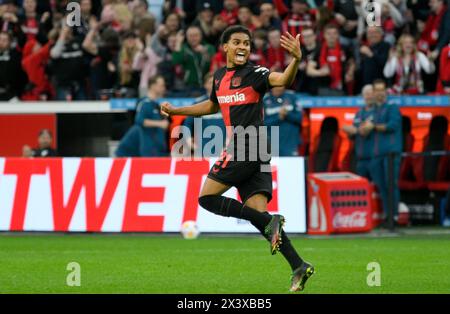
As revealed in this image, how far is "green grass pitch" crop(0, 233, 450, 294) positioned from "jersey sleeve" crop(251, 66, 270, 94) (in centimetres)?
181

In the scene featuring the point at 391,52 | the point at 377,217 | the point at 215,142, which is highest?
the point at 391,52

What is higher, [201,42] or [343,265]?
[201,42]

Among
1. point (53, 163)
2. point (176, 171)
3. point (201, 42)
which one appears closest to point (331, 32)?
point (201, 42)

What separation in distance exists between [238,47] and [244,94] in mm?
438

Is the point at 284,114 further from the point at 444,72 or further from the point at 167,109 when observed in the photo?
the point at 167,109

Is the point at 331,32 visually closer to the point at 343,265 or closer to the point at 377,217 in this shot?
the point at 377,217

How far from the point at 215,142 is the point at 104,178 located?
7.72ft

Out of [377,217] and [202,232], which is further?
[377,217]

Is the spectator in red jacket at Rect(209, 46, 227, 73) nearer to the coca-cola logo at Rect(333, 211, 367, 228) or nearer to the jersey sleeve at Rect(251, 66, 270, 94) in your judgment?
the coca-cola logo at Rect(333, 211, 367, 228)

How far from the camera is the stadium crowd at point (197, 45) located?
19.9 metres

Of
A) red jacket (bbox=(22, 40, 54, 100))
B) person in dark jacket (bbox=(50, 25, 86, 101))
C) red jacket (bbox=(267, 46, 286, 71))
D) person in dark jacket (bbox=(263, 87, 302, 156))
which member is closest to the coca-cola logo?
person in dark jacket (bbox=(263, 87, 302, 156))

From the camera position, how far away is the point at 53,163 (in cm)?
1809

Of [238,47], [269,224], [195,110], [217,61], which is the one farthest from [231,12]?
[269,224]

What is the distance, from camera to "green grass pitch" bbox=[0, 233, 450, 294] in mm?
10789
